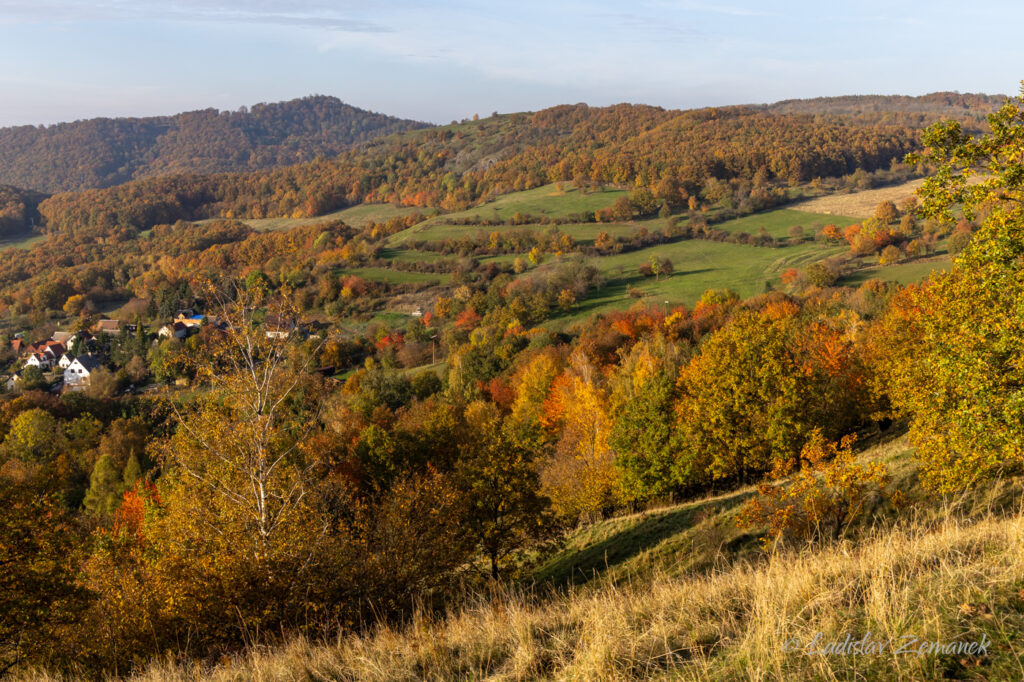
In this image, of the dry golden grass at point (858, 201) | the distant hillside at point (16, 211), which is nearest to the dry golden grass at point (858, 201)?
the dry golden grass at point (858, 201)

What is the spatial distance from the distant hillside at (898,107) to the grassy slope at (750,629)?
563 ft

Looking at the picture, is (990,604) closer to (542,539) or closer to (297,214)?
(542,539)

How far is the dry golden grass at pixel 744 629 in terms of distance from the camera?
178 inches

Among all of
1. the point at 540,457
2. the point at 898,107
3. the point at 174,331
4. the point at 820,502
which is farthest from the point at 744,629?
the point at 898,107

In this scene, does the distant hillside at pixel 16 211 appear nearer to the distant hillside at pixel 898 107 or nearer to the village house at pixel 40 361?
the village house at pixel 40 361

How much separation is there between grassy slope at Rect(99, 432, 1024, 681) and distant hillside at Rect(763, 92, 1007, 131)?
171626mm

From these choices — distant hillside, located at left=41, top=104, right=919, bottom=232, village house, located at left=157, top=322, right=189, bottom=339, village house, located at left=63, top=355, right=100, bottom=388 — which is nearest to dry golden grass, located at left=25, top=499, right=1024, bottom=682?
village house, located at left=63, top=355, right=100, bottom=388

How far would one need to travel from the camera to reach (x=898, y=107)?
168 m

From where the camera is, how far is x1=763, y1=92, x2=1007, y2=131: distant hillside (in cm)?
15188

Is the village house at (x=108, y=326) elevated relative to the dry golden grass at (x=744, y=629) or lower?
lower

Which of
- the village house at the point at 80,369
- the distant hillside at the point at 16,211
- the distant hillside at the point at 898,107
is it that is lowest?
the village house at the point at 80,369

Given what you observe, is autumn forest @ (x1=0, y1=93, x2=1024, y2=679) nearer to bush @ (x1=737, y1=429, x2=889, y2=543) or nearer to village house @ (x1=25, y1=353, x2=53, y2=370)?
bush @ (x1=737, y1=429, x2=889, y2=543)

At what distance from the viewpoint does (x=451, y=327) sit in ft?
298

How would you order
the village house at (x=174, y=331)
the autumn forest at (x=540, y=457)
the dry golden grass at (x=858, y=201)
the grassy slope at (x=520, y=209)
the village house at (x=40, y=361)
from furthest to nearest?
1. the grassy slope at (x=520, y=209)
2. the dry golden grass at (x=858, y=201)
3. the village house at (x=174, y=331)
4. the village house at (x=40, y=361)
5. the autumn forest at (x=540, y=457)
